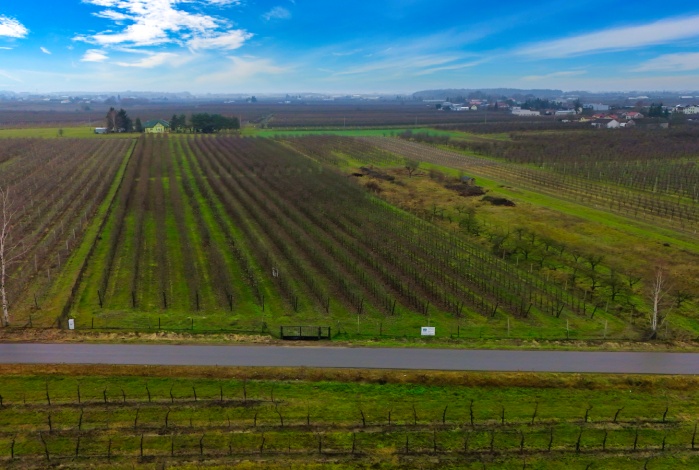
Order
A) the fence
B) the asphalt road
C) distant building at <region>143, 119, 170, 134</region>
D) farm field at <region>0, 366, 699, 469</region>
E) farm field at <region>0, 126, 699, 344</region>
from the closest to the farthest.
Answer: farm field at <region>0, 366, 699, 469</region> → the asphalt road → the fence → farm field at <region>0, 126, 699, 344</region> → distant building at <region>143, 119, 170, 134</region>

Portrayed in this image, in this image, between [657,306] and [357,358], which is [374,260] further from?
[657,306]

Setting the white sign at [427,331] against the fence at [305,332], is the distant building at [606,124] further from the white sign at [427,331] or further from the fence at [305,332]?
the fence at [305,332]

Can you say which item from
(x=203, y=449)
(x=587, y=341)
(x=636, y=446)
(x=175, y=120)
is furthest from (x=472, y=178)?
(x=175, y=120)

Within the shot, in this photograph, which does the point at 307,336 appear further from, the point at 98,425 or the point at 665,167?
the point at 665,167

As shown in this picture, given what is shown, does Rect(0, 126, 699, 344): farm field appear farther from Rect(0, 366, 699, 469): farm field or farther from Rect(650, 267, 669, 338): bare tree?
Rect(0, 366, 699, 469): farm field

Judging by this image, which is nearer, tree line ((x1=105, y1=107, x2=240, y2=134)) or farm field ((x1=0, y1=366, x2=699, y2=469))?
farm field ((x1=0, y1=366, x2=699, y2=469))

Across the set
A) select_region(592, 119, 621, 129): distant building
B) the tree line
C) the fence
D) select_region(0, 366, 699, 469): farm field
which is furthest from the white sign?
select_region(592, 119, 621, 129): distant building

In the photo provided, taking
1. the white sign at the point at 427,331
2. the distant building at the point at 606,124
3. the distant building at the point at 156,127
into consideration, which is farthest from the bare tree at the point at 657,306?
the distant building at the point at 606,124
